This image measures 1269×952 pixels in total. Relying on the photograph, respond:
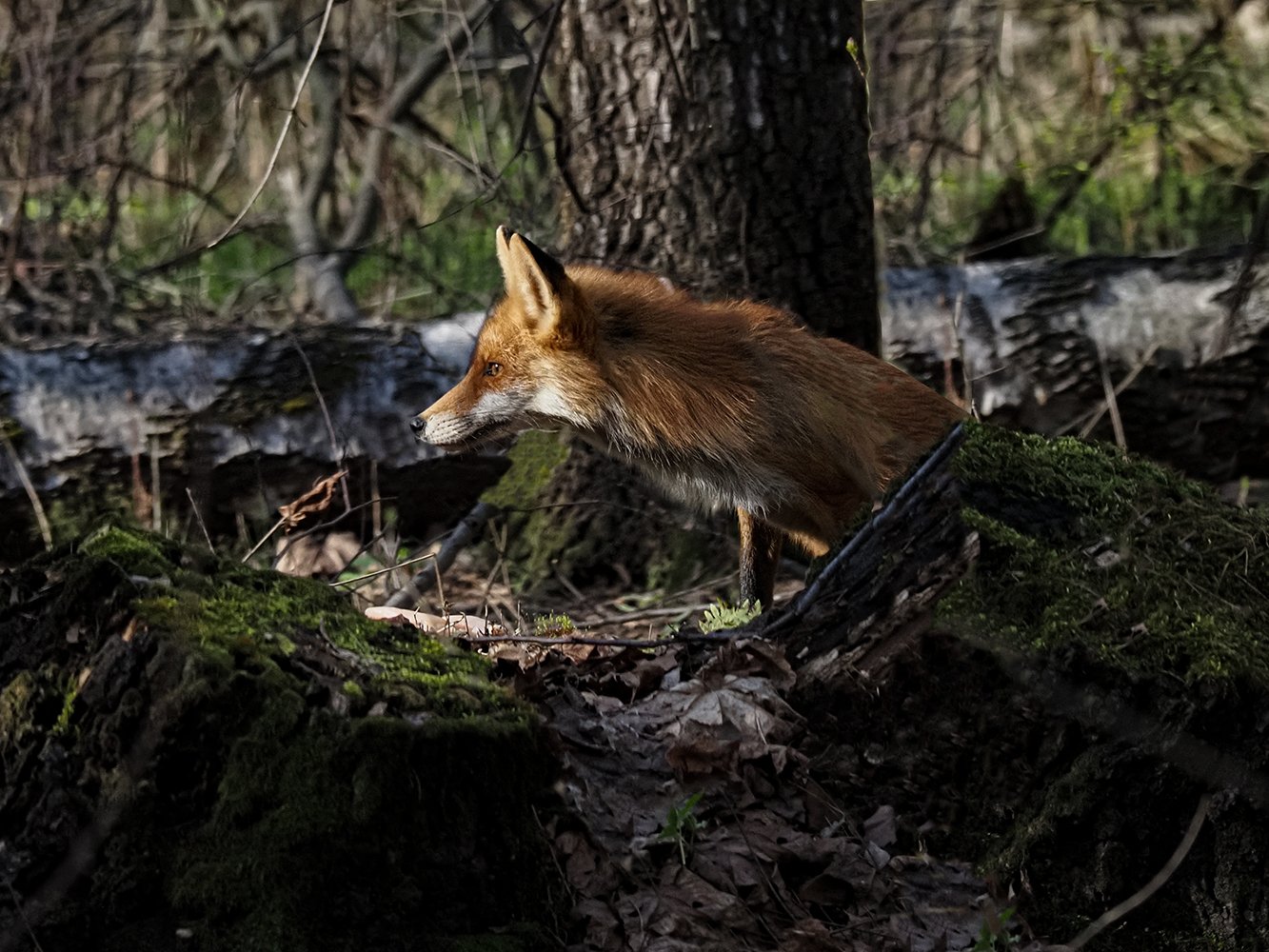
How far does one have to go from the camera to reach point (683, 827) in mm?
3096

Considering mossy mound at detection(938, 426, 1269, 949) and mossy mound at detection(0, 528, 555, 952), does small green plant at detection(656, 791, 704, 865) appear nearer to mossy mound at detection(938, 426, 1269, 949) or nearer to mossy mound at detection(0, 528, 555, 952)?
mossy mound at detection(0, 528, 555, 952)

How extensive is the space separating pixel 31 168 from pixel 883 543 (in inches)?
297

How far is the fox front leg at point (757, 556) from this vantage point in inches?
232

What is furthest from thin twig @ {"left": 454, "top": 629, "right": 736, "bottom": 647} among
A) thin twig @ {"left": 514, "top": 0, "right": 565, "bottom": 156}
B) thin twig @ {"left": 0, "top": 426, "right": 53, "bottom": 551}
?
thin twig @ {"left": 0, "top": 426, "right": 53, "bottom": 551}

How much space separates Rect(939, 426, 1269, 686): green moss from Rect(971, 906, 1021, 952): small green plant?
62 centimetres

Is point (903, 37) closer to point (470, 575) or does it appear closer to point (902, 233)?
point (902, 233)

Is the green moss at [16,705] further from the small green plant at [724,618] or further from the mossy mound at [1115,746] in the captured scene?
the small green plant at [724,618]

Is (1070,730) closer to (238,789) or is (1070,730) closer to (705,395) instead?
(238,789)

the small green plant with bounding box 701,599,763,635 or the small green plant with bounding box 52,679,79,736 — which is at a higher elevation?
the small green plant with bounding box 52,679,79,736

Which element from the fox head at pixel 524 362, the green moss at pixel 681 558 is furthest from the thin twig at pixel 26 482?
the green moss at pixel 681 558

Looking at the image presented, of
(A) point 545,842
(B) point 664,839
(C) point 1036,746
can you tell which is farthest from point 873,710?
(A) point 545,842

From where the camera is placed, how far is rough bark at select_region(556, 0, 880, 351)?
20.6 feet

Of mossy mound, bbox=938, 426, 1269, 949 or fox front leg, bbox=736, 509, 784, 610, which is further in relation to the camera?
fox front leg, bbox=736, 509, 784, 610

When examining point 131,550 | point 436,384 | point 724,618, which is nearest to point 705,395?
point 724,618
